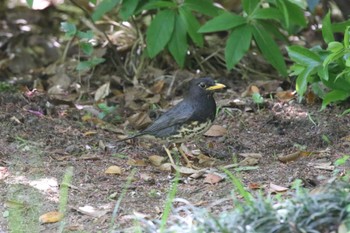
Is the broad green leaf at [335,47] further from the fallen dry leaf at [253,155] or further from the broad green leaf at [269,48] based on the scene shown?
the broad green leaf at [269,48]

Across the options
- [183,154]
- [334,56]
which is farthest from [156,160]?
[334,56]

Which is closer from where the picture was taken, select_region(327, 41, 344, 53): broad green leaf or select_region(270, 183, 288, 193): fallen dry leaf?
select_region(270, 183, 288, 193): fallen dry leaf

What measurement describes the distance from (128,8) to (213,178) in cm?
228

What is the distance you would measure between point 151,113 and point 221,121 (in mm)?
711

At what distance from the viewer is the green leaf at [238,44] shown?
7.31 meters

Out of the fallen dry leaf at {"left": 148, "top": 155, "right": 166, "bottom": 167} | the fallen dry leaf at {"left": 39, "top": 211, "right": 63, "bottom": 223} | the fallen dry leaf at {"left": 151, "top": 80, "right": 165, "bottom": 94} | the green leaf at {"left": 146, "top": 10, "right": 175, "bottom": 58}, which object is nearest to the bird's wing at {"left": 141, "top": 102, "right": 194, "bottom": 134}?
the fallen dry leaf at {"left": 148, "top": 155, "right": 166, "bottom": 167}

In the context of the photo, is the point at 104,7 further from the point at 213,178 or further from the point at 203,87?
the point at 213,178

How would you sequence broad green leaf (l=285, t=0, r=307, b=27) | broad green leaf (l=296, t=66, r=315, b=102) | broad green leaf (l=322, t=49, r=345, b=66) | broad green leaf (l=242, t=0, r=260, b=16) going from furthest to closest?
1. broad green leaf (l=242, t=0, r=260, b=16)
2. broad green leaf (l=285, t=0, r=307, b=27)
3. broad green leaf (l=296, t=66, r=315, b=102)
4. broad green leaf (l=322, t=49, r=345, b=66)

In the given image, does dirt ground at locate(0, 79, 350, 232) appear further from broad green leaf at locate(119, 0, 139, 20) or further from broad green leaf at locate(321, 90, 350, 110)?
broad green leaf at locate(119, 0, 139, 20)

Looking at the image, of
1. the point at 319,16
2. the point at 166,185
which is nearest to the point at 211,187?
the point at 166,185

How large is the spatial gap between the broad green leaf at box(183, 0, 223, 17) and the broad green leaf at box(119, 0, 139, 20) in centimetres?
45

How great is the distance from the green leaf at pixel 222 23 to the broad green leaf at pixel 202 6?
0.19 metres

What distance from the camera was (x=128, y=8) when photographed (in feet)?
24.5

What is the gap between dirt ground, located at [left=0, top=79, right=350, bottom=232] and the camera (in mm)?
5402
